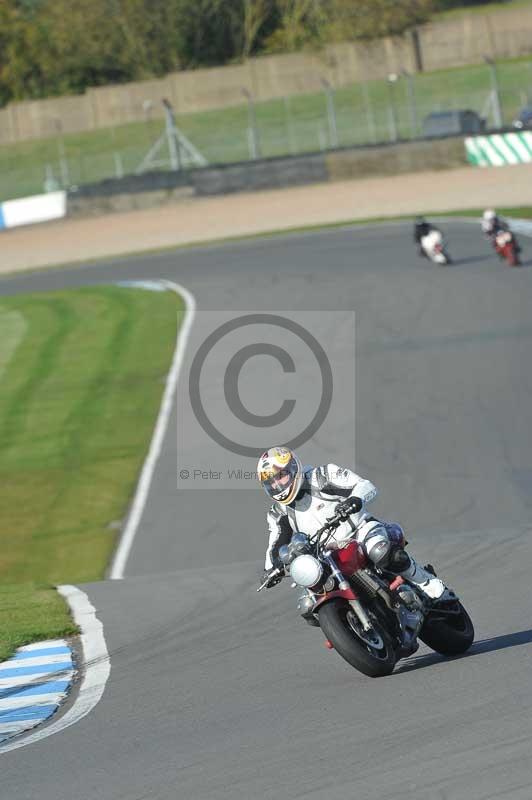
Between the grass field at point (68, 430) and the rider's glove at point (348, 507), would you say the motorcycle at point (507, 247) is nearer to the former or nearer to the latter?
the grass field at point (68, 430)

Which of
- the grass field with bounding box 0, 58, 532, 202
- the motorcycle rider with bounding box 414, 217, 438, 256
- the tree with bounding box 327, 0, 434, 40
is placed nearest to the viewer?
the motorcycle rider with bounding box 414, 217, 438, 256

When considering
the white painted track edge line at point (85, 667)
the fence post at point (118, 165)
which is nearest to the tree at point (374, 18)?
the fence post at point (118, 165)

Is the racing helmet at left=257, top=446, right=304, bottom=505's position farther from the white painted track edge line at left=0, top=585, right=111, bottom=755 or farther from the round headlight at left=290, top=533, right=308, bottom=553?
→ the white painted track edge line at left=0, top=585, right=111, bottom=755

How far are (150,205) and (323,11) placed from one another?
3526 centimetres

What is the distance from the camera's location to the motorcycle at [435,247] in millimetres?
29109

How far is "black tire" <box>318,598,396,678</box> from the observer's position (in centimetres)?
744

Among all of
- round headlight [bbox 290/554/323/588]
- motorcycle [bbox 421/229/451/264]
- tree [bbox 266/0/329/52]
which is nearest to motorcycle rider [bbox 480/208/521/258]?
motorcycle [bbox 421/229/451/264]

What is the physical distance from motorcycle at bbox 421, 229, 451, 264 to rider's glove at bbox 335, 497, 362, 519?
21890 millimetres

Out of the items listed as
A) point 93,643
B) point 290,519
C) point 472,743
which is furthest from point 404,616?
point 93,643

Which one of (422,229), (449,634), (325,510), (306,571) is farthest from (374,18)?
(306,571)

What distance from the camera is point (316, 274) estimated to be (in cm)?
3023

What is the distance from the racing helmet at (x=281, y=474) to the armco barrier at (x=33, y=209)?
126 ft

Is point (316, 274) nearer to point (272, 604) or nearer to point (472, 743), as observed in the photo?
point (272, 604)

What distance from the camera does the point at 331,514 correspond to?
8.11 metres
